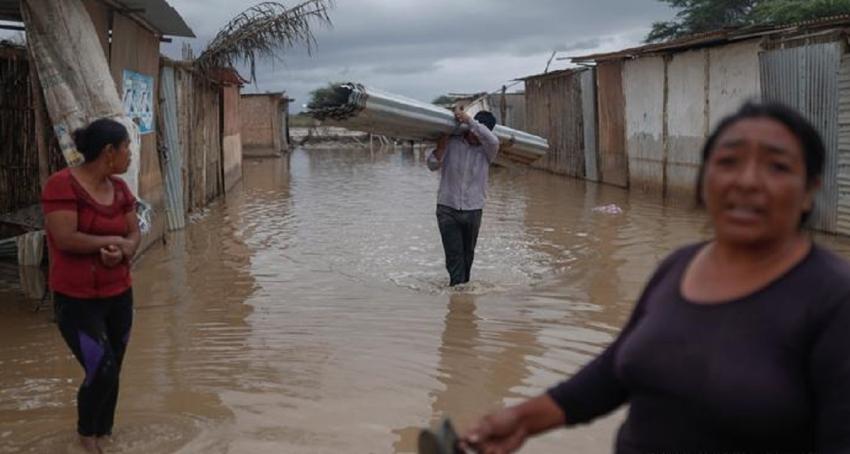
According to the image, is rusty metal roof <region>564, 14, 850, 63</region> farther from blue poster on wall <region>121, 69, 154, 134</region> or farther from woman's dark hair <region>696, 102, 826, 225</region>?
woman's dark hair <region>696, 102, 826, 225</region>

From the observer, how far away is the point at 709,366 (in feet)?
5.32

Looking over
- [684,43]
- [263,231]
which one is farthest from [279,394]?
[684,43]

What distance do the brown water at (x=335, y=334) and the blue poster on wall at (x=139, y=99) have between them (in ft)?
4.95

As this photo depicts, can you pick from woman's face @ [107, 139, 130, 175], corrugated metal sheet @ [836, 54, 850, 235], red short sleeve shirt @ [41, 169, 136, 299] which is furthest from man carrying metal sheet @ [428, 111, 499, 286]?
corrugated metal sheet @ [836, 54, 850, 235]

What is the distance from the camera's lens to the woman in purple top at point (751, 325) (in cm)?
155

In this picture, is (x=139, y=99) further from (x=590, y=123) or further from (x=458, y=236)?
(x=590, y=123)

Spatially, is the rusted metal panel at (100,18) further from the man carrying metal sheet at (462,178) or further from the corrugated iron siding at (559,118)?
the corrugated iron siding at (559,118)

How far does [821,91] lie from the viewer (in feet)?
34.4

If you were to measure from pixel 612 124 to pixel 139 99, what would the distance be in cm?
1157

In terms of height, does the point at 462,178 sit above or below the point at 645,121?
below

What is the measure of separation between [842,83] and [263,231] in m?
7.65

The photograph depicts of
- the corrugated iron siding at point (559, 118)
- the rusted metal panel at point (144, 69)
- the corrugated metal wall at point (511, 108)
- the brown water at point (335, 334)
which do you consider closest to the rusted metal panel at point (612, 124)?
the corrugated iron siding at point (559, 118)

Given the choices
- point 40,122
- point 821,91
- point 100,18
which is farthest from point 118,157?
point 821,91

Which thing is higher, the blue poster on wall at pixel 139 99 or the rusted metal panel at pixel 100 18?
the rusted metal panel at pixel 100 18
